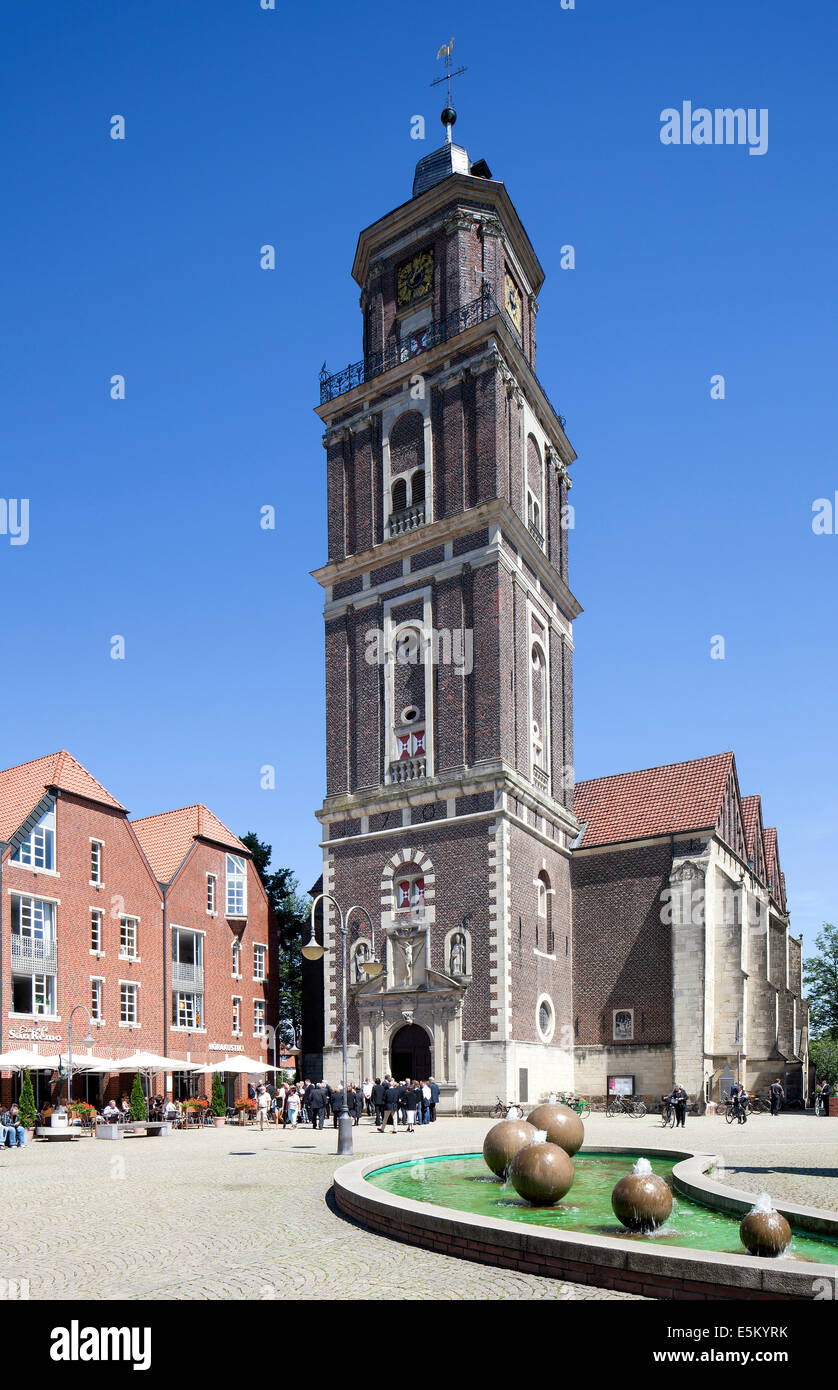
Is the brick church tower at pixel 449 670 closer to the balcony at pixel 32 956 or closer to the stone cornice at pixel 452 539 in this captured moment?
the stone cornice at pixel 452 539

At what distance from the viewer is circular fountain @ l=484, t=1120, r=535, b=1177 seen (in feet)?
50.3

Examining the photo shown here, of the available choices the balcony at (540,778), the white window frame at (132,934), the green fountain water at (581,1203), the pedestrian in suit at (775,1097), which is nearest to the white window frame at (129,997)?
the white window frame at (132,934)

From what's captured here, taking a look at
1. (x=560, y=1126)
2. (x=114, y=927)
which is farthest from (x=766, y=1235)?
(x=114, y=927)

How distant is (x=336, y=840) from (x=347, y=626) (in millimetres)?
8718

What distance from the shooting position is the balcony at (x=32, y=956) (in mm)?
40031

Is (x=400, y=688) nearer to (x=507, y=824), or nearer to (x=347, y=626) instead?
(x=347, y=626)

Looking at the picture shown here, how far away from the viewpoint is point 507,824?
1603 inches

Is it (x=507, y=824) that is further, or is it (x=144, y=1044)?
(x=144, y=1044)

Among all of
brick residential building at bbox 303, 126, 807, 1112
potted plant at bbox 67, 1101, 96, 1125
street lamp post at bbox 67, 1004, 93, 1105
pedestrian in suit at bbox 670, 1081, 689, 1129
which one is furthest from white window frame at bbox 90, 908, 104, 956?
pedestrian in suit at bbox 670, 1081, 689, 1129

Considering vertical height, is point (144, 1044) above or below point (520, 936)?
below

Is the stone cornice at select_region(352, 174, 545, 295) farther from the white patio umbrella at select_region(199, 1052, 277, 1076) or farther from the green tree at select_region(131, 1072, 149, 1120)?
the green tree at select_region(131, 1072, 149, 1120)

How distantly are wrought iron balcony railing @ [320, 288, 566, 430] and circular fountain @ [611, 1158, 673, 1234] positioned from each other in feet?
124
